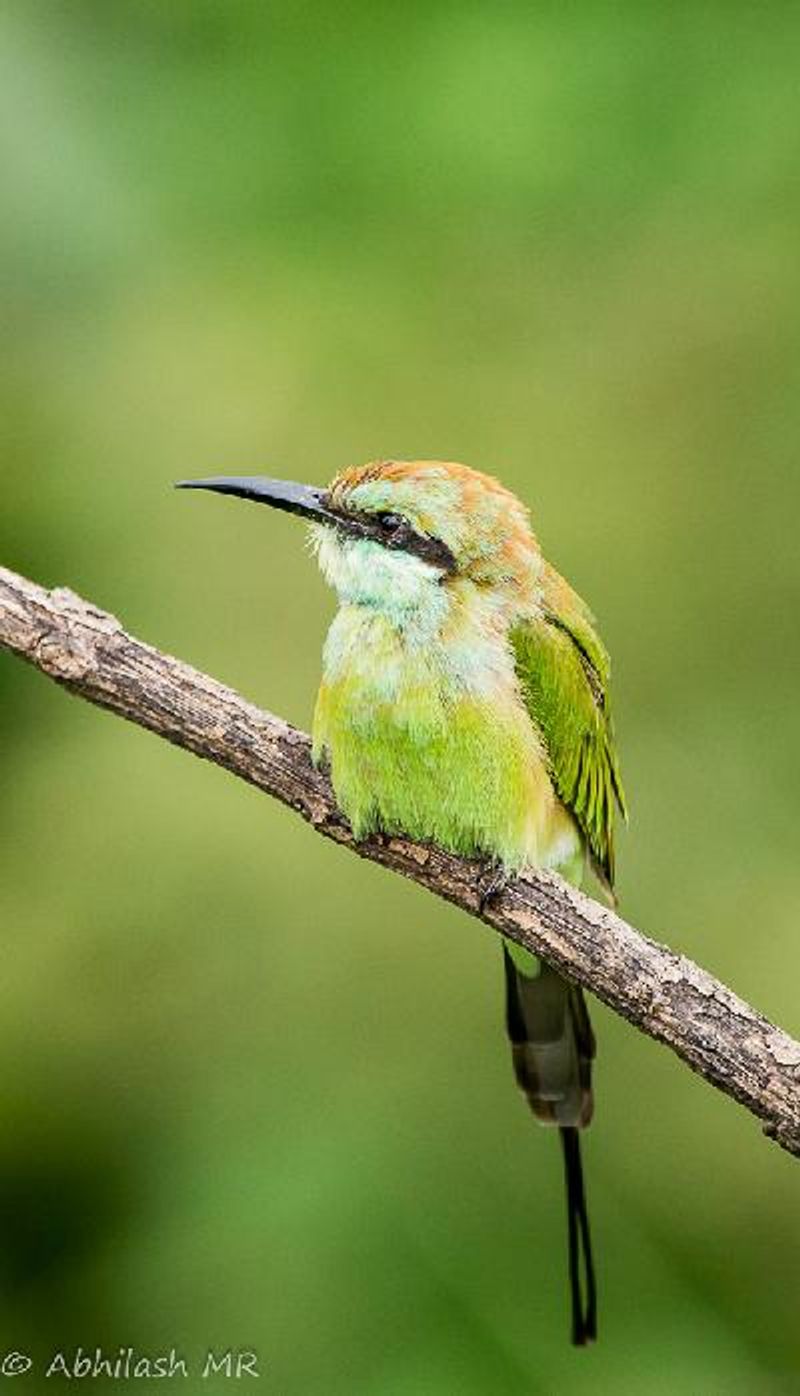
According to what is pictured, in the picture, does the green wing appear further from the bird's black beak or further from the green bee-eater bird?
the bird's black beak

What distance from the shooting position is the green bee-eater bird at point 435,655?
107 inches

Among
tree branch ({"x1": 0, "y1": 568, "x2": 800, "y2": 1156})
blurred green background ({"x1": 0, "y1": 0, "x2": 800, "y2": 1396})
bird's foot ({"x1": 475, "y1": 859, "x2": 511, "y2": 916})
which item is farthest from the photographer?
blurred green background ({"x1": 0, "y1": 0, "x2": 800, "y2": 1396})

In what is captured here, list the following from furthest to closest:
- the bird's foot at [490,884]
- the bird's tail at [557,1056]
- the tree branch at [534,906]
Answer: the bird's tail at [557,1056] < the bird's foot at [490,884] < the tree branch at [534,906]

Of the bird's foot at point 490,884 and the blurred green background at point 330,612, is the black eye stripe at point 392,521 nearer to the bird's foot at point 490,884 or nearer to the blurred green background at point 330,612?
the bird's foot at point 490,884

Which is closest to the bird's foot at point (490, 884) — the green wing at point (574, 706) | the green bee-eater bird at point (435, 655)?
the green bee-eater bird at point (435, 655)

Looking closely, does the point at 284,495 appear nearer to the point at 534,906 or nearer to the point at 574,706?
the point at 574,706

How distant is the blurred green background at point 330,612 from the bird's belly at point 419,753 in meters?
1.06

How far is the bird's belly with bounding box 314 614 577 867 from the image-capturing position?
271cm

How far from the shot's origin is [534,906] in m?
2.64

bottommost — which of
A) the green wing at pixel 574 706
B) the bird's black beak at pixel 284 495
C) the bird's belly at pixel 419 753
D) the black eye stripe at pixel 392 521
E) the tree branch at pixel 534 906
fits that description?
the tree branch at pixel 534 906

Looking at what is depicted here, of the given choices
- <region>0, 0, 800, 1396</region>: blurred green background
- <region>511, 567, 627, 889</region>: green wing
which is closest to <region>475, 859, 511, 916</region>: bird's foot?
<region>511, 567, 627, 889</region>: green wing

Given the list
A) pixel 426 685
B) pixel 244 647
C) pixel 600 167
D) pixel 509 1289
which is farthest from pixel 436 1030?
pixel 600 167

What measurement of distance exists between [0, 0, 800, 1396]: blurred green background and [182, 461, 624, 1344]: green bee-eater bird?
1.04m

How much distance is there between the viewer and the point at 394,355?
4246 millimetres
